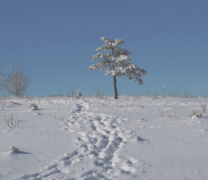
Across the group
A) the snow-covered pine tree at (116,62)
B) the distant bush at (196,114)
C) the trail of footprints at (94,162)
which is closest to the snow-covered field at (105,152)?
A: the trail of footprints at (94,162)

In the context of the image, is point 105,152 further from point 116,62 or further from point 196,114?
point 116,62

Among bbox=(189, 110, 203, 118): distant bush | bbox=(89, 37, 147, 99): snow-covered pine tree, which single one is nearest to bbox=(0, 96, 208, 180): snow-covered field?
bbox=(189, 110, 203, 118): distant bush

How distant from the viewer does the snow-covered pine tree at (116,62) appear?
55.9ft

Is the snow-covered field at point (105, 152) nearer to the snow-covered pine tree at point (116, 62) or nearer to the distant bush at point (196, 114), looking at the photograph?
the distant bush at point (196, 114)

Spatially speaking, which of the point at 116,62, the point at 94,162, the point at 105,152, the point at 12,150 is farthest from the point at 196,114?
the point at 116,62

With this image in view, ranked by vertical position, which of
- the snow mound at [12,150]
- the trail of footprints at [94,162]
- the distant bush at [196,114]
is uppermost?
the distant bush at [196,114]

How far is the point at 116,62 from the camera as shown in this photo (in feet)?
56.7

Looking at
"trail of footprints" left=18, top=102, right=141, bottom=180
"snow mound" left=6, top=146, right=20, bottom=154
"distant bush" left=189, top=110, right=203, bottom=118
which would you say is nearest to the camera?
"trail of footprints" left=18, top=102, right=141, bottom=180

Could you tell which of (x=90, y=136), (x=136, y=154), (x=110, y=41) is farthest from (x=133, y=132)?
(x=110, y=41)

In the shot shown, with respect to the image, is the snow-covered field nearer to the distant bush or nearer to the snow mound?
the snow mound

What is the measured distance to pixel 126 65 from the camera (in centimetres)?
1733

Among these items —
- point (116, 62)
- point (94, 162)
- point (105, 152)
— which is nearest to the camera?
point (94, 162)

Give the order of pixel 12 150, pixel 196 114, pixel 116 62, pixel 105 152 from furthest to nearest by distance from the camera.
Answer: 1. pixel 116 62
2. pixel 196 114
3. pixel 105 152
4. pixel 12 150

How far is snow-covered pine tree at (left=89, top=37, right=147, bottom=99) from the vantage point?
55.9 ft
